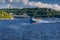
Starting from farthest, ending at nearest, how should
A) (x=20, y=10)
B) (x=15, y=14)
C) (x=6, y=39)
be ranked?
(x=20, y=10) → (x=15, y=14) → (x=6, y=39)

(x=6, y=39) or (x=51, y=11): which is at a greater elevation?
(x=6, y=39)

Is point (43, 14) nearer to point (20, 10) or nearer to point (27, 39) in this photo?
point (20, 10)

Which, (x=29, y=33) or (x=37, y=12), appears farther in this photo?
(x=37, y=12)

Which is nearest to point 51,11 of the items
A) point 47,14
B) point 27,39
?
point 47,14

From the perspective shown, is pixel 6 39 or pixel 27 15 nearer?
pixel 6 39

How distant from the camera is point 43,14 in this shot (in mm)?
150625

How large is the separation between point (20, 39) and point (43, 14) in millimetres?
115797

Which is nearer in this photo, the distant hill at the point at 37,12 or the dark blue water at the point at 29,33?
the dark blue water at the point at 29,33

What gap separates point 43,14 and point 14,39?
380ft

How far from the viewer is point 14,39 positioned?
115 ft

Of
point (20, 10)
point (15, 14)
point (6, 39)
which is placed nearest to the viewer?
point (6, 39)

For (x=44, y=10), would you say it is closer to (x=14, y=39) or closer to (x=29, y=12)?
(x=29, y=12)

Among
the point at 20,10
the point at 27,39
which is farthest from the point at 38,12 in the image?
the point at 27,39

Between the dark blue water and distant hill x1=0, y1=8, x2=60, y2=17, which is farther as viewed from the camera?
distant hill x1=0, y1=8, x2=60, y2=17
